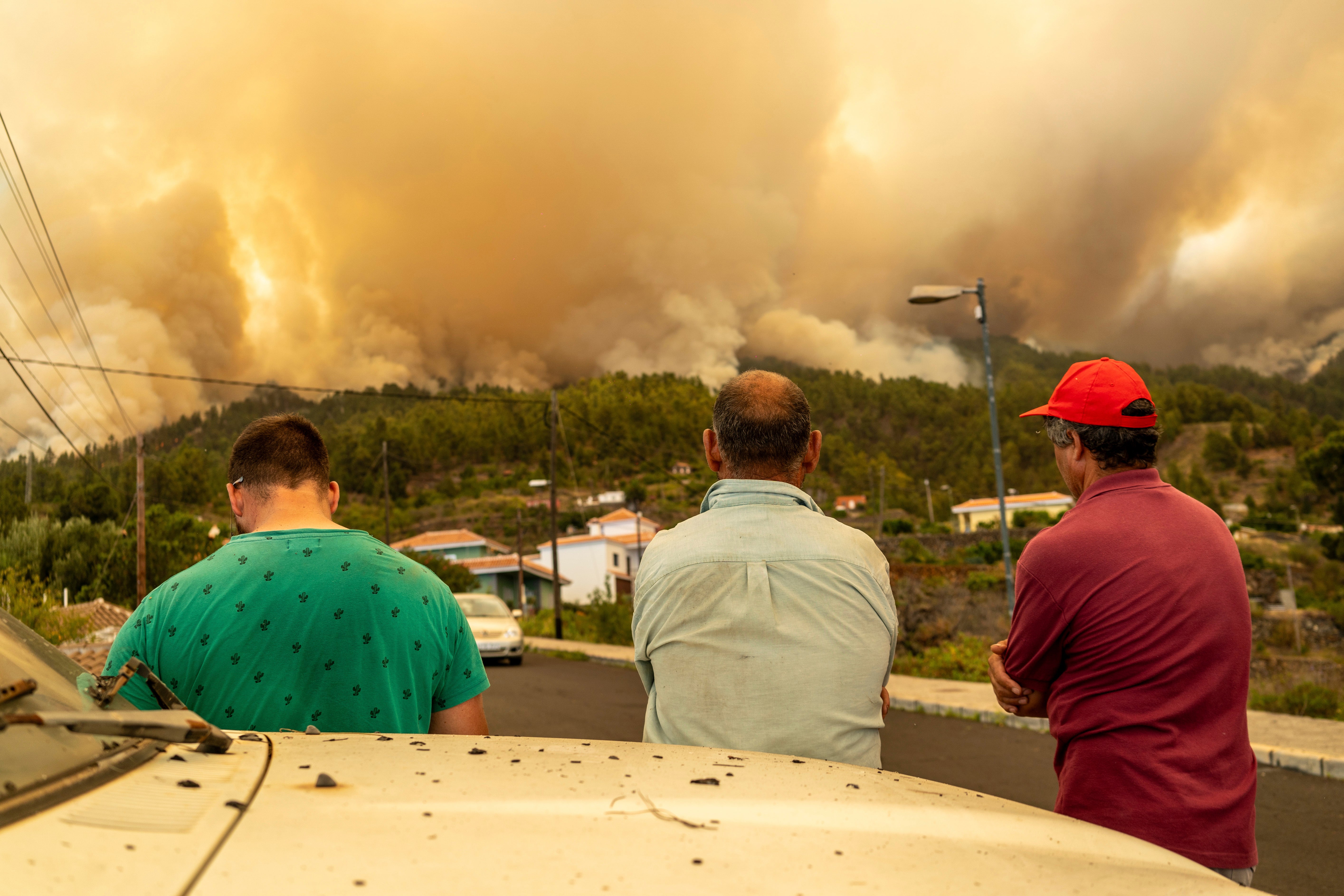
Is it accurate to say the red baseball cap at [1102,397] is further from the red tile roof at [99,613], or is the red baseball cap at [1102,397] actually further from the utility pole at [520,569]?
the utility pole at [520,569]

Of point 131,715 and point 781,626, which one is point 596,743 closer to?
point 781,626

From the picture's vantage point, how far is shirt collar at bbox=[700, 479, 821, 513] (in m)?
2.22

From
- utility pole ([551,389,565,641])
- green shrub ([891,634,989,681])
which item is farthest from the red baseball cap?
utility pole ([551,389,565,641])

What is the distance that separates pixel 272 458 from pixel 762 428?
137cm

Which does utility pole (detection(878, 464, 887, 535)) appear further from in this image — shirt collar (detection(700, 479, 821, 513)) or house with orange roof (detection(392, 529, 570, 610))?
shirt collar (detection(700, 479, 821, 513))

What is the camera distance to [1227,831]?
198 cm

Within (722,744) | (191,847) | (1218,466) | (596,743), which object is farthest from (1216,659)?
(1218,466)

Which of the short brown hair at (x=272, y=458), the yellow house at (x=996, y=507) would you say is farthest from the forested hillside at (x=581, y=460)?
the yellow house at (x=996, y=507)

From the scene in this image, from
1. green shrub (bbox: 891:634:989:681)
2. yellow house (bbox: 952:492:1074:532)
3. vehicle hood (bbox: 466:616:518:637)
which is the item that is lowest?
green shrub (bbox: 891:634:989:681)

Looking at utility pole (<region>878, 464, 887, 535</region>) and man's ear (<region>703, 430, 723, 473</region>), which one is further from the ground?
utility pole (<region>878, 464, 887, 535</region>)

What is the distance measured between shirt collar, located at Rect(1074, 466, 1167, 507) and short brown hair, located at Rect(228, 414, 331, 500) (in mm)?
2085

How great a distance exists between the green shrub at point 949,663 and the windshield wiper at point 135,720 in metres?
15.6

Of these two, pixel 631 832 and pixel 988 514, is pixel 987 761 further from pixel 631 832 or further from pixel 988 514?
pixel 988 514

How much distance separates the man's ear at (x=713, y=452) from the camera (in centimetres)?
241
